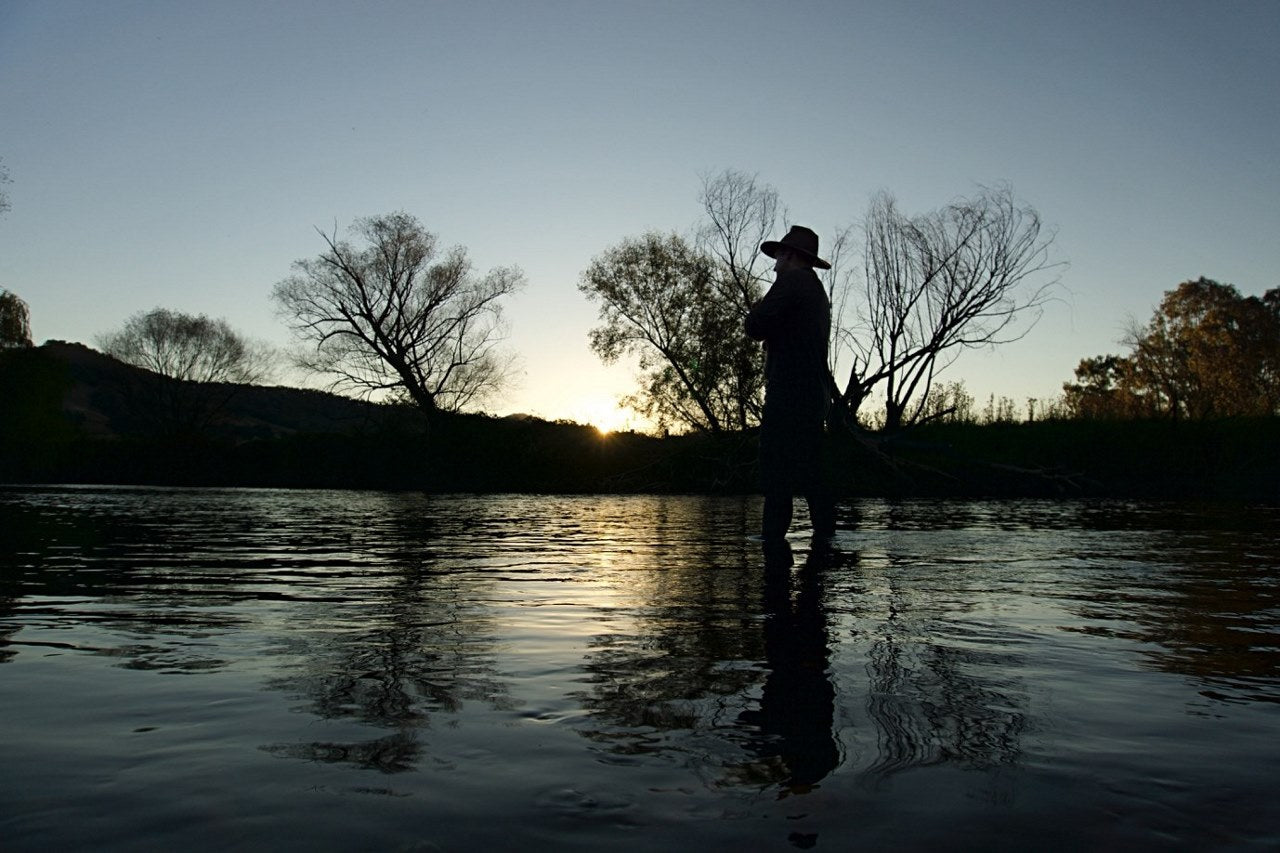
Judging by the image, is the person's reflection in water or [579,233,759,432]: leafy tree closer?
the person's reflection in water

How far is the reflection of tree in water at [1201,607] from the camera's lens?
342cm

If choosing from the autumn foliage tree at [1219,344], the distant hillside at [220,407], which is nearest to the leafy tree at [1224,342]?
the autumn foliage tree at [1219,344]

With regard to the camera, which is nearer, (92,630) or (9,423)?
(92,630)

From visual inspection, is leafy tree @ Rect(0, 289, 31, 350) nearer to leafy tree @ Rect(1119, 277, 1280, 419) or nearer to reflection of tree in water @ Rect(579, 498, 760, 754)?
reflection of tree in water @ Rect(579, 498, 760, 754)

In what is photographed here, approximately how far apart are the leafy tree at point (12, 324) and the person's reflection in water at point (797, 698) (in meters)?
49.0

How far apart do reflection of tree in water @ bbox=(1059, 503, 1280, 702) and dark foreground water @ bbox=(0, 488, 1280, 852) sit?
0.03 metres

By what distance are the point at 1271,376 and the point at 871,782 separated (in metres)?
83.1

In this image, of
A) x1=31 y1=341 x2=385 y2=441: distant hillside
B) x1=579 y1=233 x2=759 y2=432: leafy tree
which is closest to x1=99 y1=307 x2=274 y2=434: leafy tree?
x1=31 y1=341 x2=385 y2=441: distant hillside

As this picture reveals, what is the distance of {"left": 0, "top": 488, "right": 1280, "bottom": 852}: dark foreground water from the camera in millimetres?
1759

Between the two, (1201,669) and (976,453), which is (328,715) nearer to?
(1201,669)

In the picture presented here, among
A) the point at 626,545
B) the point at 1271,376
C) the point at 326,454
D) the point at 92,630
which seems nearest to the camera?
the point at 92,630

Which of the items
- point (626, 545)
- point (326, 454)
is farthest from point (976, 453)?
point (326, 454)

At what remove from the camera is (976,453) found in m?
29.2

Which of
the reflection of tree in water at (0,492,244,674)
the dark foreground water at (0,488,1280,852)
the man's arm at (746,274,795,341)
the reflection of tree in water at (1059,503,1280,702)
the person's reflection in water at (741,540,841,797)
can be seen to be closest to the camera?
the dark foreground water at (0,488,1280,852)
